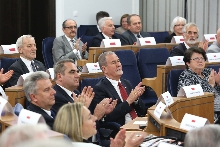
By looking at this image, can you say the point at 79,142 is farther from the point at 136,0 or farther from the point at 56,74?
the point at 136,0

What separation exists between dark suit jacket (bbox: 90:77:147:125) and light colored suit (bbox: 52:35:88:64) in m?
2.21

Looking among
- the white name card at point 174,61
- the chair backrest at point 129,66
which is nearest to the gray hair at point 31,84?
the white name card at point 174,61

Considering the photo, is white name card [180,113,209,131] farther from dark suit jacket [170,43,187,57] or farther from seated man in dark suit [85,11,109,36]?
seated man in dark suit [85,11,109,36]

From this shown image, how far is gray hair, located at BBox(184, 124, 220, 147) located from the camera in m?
2.19

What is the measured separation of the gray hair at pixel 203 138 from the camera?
2.19 metres

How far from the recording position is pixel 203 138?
220 cm

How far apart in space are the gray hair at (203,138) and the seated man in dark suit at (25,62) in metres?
3.75

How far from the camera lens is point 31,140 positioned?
152 centimetres

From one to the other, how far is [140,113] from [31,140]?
12.2 feet

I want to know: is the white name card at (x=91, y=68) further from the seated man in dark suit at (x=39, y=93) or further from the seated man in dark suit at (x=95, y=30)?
the seated man in dark suit at (x=95, y=30)

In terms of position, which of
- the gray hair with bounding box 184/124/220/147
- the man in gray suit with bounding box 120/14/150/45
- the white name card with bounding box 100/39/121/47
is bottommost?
the gray hair with bounding box 184/124/220/147

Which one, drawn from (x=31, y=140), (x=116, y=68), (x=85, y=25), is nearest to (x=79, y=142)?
(x=31, y=140)

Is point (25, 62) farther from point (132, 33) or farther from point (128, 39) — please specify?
point (132, 33)

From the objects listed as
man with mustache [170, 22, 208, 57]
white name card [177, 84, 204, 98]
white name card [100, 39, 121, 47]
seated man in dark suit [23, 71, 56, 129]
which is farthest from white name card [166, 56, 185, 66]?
seated man in dark suit [23, 71, 56, 129]
